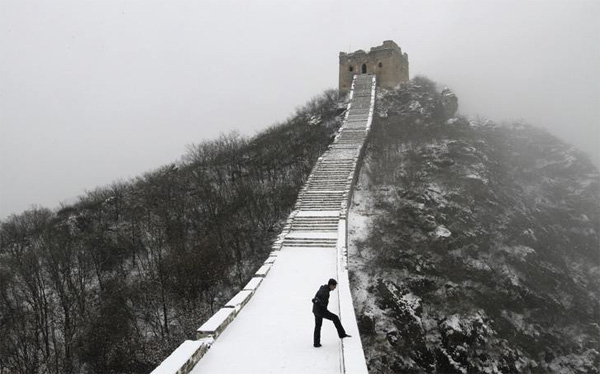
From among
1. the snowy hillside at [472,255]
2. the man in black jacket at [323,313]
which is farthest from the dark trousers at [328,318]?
the snowy hillside at [472,255]

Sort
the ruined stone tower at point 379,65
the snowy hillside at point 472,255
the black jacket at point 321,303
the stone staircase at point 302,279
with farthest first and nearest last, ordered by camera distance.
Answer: the ruined stone tower at point 379,65 → the snowy hillside at point 472,255 → the black jacket at point 321,303 → the stone staircase at point 302,279

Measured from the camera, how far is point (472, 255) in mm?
17531

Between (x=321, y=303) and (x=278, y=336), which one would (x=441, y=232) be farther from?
(x=321, y=303)

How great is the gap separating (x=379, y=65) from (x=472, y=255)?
22367 millimetres

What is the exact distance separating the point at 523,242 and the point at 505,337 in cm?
601

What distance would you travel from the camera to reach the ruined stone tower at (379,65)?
3494 cm

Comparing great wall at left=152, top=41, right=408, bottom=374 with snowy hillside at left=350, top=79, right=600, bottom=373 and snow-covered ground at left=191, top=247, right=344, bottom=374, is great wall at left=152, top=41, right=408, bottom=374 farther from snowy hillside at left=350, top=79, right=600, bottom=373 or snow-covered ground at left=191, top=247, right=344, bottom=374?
snowy hillside at left=350, top=79, right=600, bottom=373

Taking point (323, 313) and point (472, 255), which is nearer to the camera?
point (323, 313)

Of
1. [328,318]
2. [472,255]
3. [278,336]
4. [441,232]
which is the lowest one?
[472,255]

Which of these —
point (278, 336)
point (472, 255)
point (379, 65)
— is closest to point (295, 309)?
point (278, 336)

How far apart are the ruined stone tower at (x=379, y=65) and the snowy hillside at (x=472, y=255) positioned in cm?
859

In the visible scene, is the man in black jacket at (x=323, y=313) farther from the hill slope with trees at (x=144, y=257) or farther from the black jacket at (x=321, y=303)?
the hill slope with trees at (x=144, y=257)

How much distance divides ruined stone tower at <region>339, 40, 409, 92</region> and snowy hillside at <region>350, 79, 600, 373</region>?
859cm

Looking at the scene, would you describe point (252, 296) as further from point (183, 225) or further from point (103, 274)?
point (103, 274)
